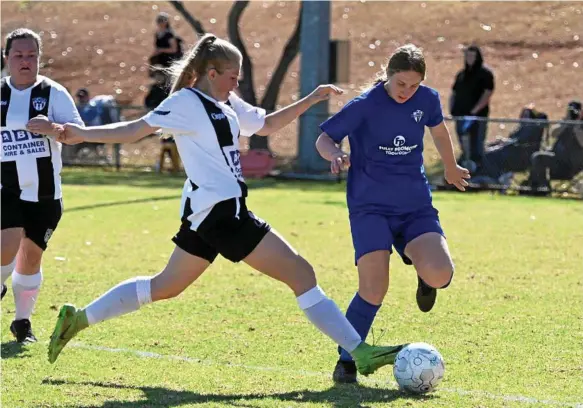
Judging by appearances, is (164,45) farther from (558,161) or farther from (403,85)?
(403,85)

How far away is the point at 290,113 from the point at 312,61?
13.2 meters

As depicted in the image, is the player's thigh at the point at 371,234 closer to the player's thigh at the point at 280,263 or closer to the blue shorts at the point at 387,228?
the blue shorts at the point at 387,228

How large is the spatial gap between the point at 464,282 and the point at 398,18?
886 inches

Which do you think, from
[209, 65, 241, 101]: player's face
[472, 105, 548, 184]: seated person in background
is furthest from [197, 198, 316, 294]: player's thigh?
[472, 105, 548, 184]: seated person in background

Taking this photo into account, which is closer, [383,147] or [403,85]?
[403,85]

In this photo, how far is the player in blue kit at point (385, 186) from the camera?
6.00 metres

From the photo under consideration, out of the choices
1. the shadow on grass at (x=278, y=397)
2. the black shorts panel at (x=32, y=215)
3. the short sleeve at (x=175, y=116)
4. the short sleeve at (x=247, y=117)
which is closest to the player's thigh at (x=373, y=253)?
the shadow on grass at (x=278, y=397)

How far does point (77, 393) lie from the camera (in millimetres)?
5730

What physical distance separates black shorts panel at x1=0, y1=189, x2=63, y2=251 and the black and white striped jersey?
0.15 ft

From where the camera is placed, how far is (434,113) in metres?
6.22

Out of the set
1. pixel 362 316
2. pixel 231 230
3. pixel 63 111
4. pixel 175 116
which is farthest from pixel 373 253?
pixel 63 111

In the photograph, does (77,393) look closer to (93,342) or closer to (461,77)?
(93,342)

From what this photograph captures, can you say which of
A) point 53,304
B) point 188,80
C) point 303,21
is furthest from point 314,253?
point 303,21

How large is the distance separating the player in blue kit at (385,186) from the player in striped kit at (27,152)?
5.62 ft
